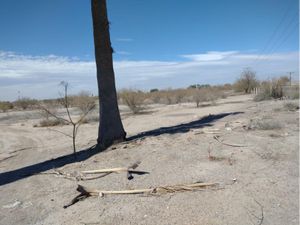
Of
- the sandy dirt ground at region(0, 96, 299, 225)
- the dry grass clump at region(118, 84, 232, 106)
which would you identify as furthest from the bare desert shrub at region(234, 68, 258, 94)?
the sandy dirt ground at region(0, 96, 299, 225)

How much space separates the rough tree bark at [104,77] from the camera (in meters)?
11.5

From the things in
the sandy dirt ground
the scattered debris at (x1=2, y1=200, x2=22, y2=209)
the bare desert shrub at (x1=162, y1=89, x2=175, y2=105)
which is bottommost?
the scattered debris at (x1=2, y1=200, x2=22, y2=209)

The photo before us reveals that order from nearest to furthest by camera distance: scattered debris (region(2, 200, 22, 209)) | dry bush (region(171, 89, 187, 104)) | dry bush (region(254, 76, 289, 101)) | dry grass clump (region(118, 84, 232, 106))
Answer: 1. scattered debris (region(2, 200, 22, 209))
2. dry bush (region(254, 76, 289, 101))
3. dry grass clump (region(118, 84, 232, 106))
4. dry bush (region(171, 89, 187, 104))

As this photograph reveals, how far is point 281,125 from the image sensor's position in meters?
12.7

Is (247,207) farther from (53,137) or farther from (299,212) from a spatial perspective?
(53,137)

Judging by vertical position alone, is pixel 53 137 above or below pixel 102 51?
below

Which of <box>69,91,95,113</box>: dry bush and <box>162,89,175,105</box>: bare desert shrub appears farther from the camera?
<box>162,89,175,105</box>: bare desert shrub

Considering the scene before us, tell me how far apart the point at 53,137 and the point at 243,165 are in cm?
1320

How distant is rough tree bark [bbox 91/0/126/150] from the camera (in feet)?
37.9

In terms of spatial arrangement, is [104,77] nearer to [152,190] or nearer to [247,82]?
[152,190]

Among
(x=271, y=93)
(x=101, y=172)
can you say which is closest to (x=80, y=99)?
(x=271, y=93)

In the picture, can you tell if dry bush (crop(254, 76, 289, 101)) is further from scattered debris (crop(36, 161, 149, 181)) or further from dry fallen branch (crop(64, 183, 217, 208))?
dry fallen branch (crop(64, 183, 217, 208))

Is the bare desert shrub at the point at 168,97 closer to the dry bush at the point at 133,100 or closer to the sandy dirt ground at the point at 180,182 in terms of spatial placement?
the dry bush at the point at 133,100

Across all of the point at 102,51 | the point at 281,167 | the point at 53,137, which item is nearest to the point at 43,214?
the point at 281,167
